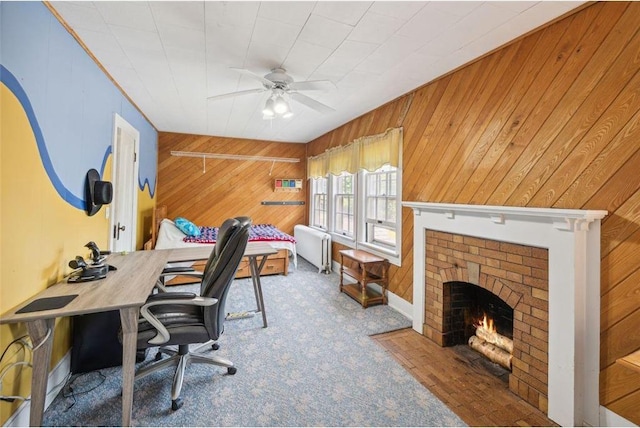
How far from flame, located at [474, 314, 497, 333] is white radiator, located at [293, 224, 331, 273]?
8.55 ft

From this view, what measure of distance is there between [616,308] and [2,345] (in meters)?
3.20

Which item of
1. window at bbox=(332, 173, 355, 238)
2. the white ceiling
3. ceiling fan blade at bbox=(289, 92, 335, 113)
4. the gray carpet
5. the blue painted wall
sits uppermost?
the white ceiling

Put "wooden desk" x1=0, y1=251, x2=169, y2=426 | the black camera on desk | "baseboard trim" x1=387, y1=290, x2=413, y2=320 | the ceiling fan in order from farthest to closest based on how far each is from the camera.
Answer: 1. "baseboard trim" x1=387, y1=290, x2=413, y2=320
2. the ceiling fan
3. the black camera on desk
4. "wooden desk" x1=0, y1=251, x2=169, y2=426

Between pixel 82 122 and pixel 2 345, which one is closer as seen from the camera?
pixel 2 345

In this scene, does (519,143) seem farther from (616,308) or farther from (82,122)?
(82,122)

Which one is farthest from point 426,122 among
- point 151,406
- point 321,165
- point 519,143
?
point 151,406

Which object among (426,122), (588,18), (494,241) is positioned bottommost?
(494,241)

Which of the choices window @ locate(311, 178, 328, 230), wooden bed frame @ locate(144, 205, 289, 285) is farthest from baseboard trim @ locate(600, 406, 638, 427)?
window @ locate(311, 178, 328, 230)

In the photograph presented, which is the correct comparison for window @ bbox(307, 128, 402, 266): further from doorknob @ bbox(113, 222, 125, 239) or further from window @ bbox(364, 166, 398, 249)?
doorknob @ bbox(113, 222, 125, 239)

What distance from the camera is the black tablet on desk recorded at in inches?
55.1

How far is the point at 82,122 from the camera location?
2.16 m

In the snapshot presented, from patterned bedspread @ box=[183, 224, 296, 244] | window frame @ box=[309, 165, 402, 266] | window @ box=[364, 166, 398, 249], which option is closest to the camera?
window frame @ box=[309, 165, 402, 266]

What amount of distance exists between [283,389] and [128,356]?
100 cm

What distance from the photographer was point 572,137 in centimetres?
177
